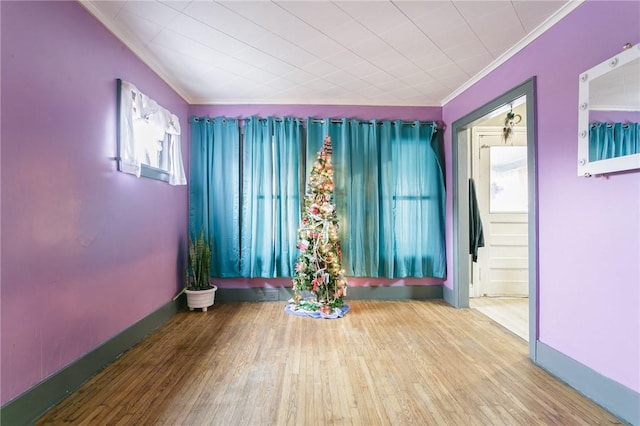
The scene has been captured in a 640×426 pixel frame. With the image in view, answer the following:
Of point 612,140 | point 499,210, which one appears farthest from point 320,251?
point 499,210

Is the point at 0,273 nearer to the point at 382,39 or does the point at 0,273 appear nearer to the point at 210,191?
the point at 210,191

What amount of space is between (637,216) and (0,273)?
10.8 feet

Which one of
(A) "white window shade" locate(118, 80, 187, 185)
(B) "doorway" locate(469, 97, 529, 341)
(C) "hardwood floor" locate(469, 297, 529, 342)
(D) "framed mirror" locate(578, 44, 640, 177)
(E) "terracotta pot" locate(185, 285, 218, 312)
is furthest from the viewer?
(B) "doorway" locate(469, 97, 529, 341)

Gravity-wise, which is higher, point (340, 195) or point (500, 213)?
point (340, 195)

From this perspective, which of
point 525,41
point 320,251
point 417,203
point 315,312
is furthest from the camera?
point 417,203

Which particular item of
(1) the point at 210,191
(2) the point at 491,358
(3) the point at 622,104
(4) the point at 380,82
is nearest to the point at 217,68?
(1) the point at 210,191

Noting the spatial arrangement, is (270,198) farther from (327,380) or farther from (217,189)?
(327,380)

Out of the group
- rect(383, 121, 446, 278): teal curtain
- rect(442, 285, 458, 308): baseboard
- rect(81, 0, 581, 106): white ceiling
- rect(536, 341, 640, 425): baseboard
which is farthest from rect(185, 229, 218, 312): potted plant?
rect(536, 341, 640, 425): baseboard

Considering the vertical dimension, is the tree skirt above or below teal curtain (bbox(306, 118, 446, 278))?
below

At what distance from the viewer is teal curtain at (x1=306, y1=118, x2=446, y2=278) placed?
3869mm

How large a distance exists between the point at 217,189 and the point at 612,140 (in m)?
3.66

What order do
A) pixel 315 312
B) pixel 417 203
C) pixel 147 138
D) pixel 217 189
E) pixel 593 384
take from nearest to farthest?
1. pixel 593 384
2. pixel 147 138
3. pixel 315 312
4. pixel 217 189
5. pixel 417 203

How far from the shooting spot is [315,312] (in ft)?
11.1

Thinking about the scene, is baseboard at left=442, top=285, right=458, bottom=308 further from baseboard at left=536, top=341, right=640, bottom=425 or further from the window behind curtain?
baseboard at left=536, top=341, right=640, bottom=425
